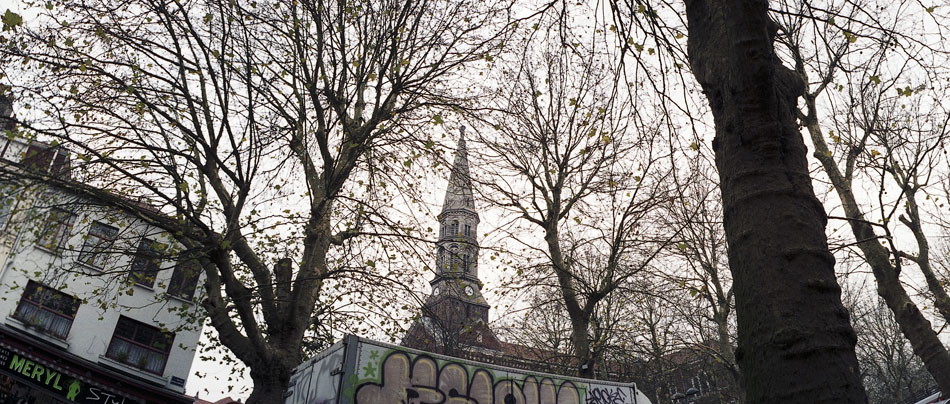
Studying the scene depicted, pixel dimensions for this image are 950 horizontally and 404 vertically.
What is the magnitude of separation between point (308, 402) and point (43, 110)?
19.9ft

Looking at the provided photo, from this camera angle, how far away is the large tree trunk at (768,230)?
1805mm

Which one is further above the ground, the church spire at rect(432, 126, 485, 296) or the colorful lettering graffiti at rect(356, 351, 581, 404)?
the church spire at rect(432, 126, 485, 296)

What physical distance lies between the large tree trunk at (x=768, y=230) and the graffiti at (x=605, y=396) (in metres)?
7.13

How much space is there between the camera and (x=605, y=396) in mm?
9062

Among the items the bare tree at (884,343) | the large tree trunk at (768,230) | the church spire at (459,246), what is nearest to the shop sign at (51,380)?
the church spire at (459,246)

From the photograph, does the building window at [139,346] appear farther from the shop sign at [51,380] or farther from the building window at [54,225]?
the building window at [54,225]

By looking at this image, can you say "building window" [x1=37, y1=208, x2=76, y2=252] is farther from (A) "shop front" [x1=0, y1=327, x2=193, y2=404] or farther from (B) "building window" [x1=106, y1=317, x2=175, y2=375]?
(B) "building window" [x1=106, y1=317, x2=175, y2=375]

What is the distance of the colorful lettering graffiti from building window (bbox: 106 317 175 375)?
554 inches

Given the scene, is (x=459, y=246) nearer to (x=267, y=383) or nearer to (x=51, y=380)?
(x=267, y=383)

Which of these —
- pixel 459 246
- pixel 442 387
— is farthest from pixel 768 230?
pixel 459 246

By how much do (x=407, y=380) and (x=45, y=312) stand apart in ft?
53.5

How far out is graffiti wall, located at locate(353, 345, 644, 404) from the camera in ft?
21.6

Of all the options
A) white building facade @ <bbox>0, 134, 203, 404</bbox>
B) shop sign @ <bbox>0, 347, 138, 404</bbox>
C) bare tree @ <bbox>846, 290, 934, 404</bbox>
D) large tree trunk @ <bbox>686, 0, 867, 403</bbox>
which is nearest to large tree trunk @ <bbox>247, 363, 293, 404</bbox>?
white building facade @ <bbox>0, 134, 203, 404</bbox>

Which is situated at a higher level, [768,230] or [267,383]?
[267,383]
